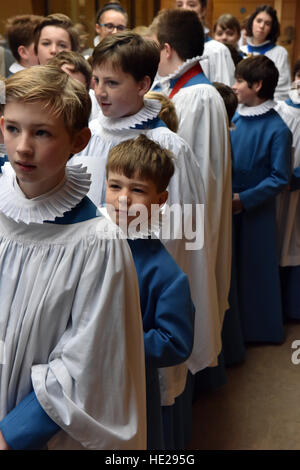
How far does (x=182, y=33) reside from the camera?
292cm

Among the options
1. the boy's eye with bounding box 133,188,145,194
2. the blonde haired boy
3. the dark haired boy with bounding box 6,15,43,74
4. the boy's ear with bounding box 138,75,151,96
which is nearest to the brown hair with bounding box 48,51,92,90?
the boy's ear with bounding box 138,75,151,96

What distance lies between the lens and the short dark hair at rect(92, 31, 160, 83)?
218 centimetres

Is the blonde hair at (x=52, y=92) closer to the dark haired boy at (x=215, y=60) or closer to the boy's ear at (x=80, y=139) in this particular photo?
the boy's ear at (x=80, y=139)

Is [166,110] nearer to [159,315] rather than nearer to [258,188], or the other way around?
[159,315]

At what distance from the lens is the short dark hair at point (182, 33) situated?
9.62 ft

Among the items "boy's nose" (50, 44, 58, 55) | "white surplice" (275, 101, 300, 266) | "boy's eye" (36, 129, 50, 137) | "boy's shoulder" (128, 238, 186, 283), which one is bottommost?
"white surplice" (275, 101, 300, 266)

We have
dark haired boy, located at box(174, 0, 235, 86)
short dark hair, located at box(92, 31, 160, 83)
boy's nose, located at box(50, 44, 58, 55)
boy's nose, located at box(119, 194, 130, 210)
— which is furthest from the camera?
dark haired boy, located at box(174, 0, 235, 86)

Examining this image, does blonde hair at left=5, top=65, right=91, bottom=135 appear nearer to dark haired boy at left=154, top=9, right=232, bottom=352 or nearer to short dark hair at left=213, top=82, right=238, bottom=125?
dark haired boy at left=154, top=9, right=232, bottom=352

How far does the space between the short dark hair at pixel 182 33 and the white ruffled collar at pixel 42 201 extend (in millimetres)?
1788

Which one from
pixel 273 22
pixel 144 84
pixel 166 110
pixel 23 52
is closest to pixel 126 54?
pixel 144 84

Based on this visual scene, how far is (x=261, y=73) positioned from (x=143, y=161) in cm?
203

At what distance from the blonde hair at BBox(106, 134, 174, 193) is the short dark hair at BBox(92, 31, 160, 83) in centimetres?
43

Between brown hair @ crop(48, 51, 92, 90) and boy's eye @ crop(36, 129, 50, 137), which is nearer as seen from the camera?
boy's eye @ crop(36, 129, 50, 137)
